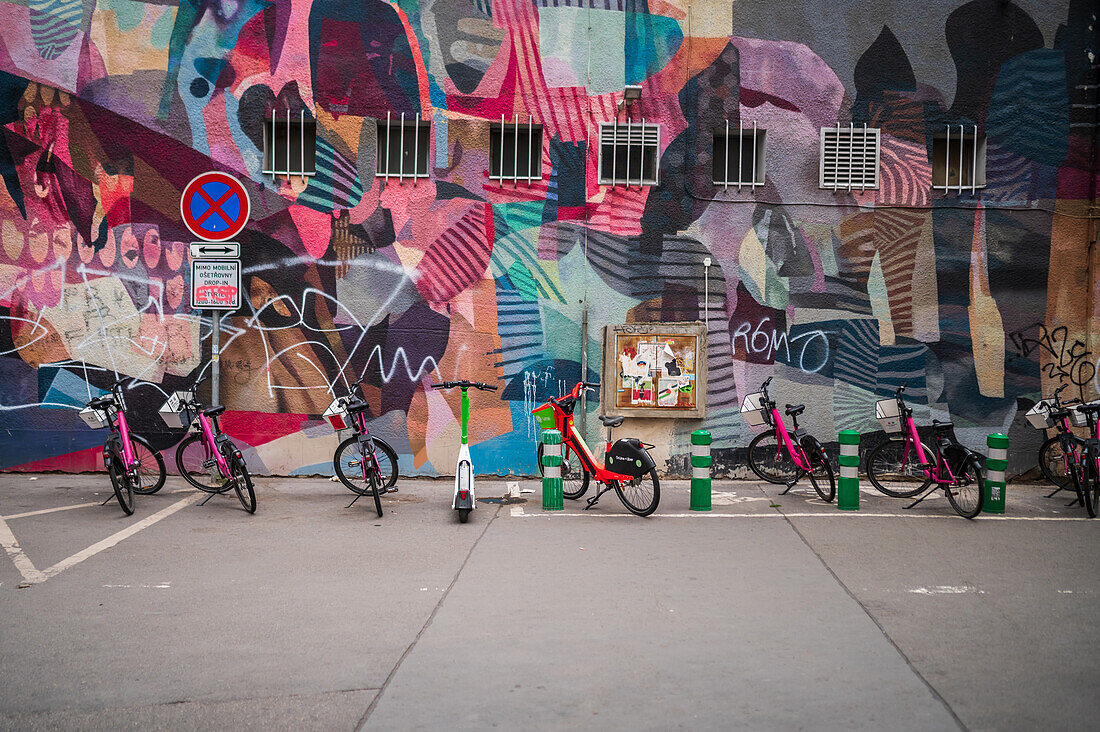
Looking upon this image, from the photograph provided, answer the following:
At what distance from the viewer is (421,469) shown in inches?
417

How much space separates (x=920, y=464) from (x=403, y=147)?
7231 mm

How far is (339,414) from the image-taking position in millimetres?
9281

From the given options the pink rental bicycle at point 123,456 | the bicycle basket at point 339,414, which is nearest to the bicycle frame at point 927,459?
the bicycle basket at point 339,414

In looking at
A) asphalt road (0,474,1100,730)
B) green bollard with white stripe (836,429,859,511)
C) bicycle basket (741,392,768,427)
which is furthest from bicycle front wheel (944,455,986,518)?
bicycle basket (741,392,768,427)

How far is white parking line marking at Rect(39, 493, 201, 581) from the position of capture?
21.1 ft

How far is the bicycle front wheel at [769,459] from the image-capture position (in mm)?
10281

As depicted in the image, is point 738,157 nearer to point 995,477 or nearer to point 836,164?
point 836,164

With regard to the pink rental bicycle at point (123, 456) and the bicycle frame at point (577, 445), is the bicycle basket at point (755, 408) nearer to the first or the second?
the bicycle frame at point (577, 445)

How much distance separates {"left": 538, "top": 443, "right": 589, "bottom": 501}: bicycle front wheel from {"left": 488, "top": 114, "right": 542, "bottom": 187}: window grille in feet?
11.5

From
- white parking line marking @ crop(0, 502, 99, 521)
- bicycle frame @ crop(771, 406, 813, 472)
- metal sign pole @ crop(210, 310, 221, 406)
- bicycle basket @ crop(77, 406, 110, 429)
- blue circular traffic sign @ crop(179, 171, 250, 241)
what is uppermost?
blue circular traffic sign @ crop(179, 171, 250, 241)

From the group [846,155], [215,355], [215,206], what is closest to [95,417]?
[215,355]

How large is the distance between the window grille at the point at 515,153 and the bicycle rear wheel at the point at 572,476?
3521 millimetres

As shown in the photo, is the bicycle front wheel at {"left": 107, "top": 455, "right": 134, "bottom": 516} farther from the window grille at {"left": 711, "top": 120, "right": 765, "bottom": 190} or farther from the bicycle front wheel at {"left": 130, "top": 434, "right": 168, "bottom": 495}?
the window grille at {"left": 711, "top": 120, "right": 765, "bottom": 190}

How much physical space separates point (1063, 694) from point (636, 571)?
298 cm
